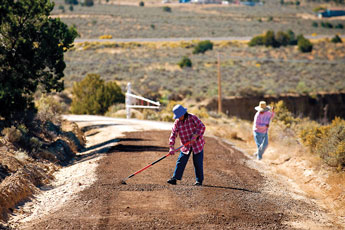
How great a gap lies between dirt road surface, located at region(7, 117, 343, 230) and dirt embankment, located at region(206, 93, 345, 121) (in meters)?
29.3

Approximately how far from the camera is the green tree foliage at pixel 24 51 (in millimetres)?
16562

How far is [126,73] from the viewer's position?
55000mm

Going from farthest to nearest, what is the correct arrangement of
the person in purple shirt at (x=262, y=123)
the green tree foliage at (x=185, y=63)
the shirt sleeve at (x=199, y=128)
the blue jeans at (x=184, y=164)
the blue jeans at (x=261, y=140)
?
1. the green tree foliage at (x=185, y=63)
2. the blue jeans at (x=261, y=140)
3. the person in purple shirt at (x=262, y=123)
4. the blue jeans at (x=184, y=164)
5. the shirt sleeve at (x=199, y=128)

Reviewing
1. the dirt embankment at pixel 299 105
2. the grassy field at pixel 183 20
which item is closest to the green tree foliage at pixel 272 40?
the grassy field at pixel 183 20

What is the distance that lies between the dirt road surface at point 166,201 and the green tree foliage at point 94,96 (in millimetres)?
20768

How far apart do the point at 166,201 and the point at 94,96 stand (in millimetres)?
26385

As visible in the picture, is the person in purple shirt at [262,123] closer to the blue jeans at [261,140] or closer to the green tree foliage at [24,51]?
the blue jeans at [261,140]

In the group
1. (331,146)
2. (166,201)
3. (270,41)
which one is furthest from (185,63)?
(166,201)

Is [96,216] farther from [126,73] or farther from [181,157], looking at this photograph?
[126,73]

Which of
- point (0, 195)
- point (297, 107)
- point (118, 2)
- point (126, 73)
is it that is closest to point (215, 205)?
point (0, 195)

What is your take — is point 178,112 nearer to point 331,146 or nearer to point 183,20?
point 331,146

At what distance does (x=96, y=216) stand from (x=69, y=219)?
42 centimetres

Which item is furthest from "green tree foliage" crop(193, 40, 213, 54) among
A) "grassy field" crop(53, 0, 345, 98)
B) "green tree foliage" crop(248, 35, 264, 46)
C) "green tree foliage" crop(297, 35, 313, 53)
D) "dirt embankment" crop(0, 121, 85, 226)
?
"dirt embankment" crop(0, 121, 85, 226)

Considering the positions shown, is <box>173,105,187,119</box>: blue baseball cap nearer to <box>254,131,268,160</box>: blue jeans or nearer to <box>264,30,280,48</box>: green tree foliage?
<box>254,131,268,160</box>: blue jeans
